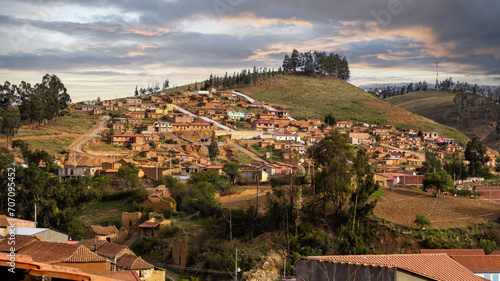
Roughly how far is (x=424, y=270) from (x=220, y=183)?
2237cm

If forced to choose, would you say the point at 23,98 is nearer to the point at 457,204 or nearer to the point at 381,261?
the point at 457,204

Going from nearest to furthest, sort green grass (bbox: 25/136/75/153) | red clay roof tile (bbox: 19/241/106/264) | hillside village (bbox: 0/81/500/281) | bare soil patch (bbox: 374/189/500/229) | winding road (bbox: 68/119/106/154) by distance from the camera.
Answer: red clay roof tile (bbox: 19/241/106/264), hillside village (bbox: 0/81/500/281), bare soil patch (bbox: 374/189/500/229), green grass (bbox: 25/136/75/153), winding road (bbox: 68/119/106/154)

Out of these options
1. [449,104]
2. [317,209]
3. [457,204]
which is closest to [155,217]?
[317,209]

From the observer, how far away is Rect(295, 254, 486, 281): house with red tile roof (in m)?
8.37

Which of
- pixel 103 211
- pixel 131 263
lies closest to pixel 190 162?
pixel 103 211

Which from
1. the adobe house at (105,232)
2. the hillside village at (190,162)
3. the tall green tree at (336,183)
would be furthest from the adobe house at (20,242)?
the tall green tree at (336,183)

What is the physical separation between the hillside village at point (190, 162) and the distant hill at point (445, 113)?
16434 mm

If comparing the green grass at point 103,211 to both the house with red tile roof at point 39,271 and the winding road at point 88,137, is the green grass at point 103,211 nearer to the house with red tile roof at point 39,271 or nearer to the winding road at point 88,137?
Result: the winding road at point 88,137

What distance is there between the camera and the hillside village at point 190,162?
13250mm

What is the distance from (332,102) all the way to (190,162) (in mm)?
51078

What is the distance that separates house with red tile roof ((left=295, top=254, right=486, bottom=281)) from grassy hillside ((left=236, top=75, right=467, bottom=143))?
63.1 m

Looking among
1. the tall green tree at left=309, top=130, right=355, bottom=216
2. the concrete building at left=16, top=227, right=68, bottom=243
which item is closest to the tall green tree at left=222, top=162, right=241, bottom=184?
the tall green tree at left=309, top=130, right=355, bottom=216

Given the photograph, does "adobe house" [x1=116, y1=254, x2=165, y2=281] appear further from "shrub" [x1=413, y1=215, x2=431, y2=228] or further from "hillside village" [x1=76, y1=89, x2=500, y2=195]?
"hillside village" [x1=76, y1=89, x2=500, y2=195]

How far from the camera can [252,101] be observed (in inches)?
3273
